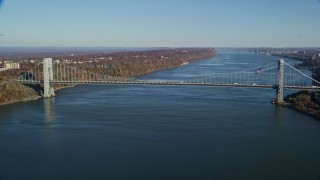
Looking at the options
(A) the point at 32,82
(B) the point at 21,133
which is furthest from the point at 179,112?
(A) the point at 32,82

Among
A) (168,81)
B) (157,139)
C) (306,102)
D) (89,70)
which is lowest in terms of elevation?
(157,139)

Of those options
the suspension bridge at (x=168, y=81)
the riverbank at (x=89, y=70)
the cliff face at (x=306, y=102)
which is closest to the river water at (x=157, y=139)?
the cliff face at (x=306, y=102)

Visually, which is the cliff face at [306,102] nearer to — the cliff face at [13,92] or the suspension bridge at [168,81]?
the suspension bridge at [168,81]

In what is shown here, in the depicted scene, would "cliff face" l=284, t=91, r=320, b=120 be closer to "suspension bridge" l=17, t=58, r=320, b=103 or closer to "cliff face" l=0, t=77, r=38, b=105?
"suspension bridge" l=17, t=58, r=320, b=103

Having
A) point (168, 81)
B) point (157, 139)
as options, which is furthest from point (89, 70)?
point (157, 139)

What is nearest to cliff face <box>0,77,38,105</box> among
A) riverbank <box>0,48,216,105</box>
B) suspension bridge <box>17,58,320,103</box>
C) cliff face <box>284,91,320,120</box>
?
riverbank <box>0,48,216,105</box>

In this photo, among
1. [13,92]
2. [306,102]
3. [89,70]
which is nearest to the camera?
[306,102]

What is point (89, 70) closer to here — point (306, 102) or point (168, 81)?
point (168, 81)
